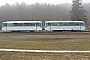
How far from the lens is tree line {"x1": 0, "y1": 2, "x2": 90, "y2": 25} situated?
11675cm

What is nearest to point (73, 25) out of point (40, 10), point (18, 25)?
point (18, 25)

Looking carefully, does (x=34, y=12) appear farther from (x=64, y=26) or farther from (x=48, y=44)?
(x=48, y=44)

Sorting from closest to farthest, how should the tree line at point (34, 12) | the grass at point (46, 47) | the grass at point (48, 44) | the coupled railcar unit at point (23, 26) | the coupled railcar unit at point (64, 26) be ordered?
the grass at point (46, 47) < the grass at point (48, 44) < the coupled railcar unit at point (23, 26) < the coupled railcar unit at point (64, 26) < the tree line at point (34, 12)

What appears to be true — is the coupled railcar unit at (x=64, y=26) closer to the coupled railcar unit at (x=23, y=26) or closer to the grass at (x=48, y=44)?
the coupled railcar unit at (x=23, y=26)

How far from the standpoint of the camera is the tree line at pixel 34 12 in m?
117

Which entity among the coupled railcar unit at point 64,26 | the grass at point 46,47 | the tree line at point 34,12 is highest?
the tree line at point 34,12

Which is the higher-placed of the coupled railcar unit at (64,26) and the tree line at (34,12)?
the tree line at (34,12)

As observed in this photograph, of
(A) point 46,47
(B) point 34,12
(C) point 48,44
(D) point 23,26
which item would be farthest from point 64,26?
(B) point 34,12

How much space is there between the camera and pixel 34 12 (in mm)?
126375

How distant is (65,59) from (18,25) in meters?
36.9

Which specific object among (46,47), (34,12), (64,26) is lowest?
(46,47)

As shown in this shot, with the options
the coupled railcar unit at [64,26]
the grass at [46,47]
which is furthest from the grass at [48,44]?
the coupled railcar unit at [64,26]

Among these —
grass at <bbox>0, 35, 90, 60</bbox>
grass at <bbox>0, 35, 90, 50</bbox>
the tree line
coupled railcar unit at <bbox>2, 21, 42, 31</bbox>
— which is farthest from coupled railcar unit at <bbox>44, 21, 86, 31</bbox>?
the tree line

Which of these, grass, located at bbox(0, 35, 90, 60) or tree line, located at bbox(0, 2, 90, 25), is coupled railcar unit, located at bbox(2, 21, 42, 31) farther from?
tree line, located at bbox(0, 2, 90, 25)
